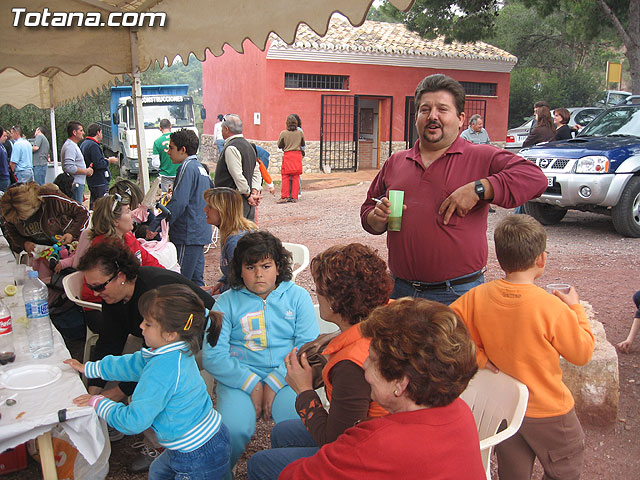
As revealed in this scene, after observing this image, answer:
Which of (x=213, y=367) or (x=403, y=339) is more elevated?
(x=403, y=339)

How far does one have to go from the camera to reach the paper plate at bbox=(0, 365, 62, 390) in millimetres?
2199

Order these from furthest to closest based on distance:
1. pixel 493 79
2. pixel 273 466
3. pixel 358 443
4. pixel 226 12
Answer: pixel 493 79
pixel 226 12
pixel 273 466
pixel 358 443

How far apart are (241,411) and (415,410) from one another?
1431mm

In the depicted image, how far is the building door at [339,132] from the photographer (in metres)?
18.0

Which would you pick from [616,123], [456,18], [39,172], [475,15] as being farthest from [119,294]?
[456,18]

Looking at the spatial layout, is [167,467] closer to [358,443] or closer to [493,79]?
[358,443]

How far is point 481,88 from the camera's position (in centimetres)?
2030

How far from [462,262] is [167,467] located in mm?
1603

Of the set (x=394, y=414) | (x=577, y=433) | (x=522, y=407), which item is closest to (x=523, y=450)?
(x=577, y=433)

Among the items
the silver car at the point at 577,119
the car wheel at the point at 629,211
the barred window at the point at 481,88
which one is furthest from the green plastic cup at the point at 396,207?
the barred window at the point at 481,88

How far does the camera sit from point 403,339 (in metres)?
1.39

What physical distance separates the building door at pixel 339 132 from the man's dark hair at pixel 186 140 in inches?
504

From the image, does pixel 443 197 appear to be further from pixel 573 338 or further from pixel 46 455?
pixel 46 455

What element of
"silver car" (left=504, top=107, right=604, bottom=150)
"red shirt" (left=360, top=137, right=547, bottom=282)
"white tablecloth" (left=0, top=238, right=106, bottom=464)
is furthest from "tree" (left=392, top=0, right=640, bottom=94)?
"white tablecloth" (left=0, top=238, right=106, bottom=464)
